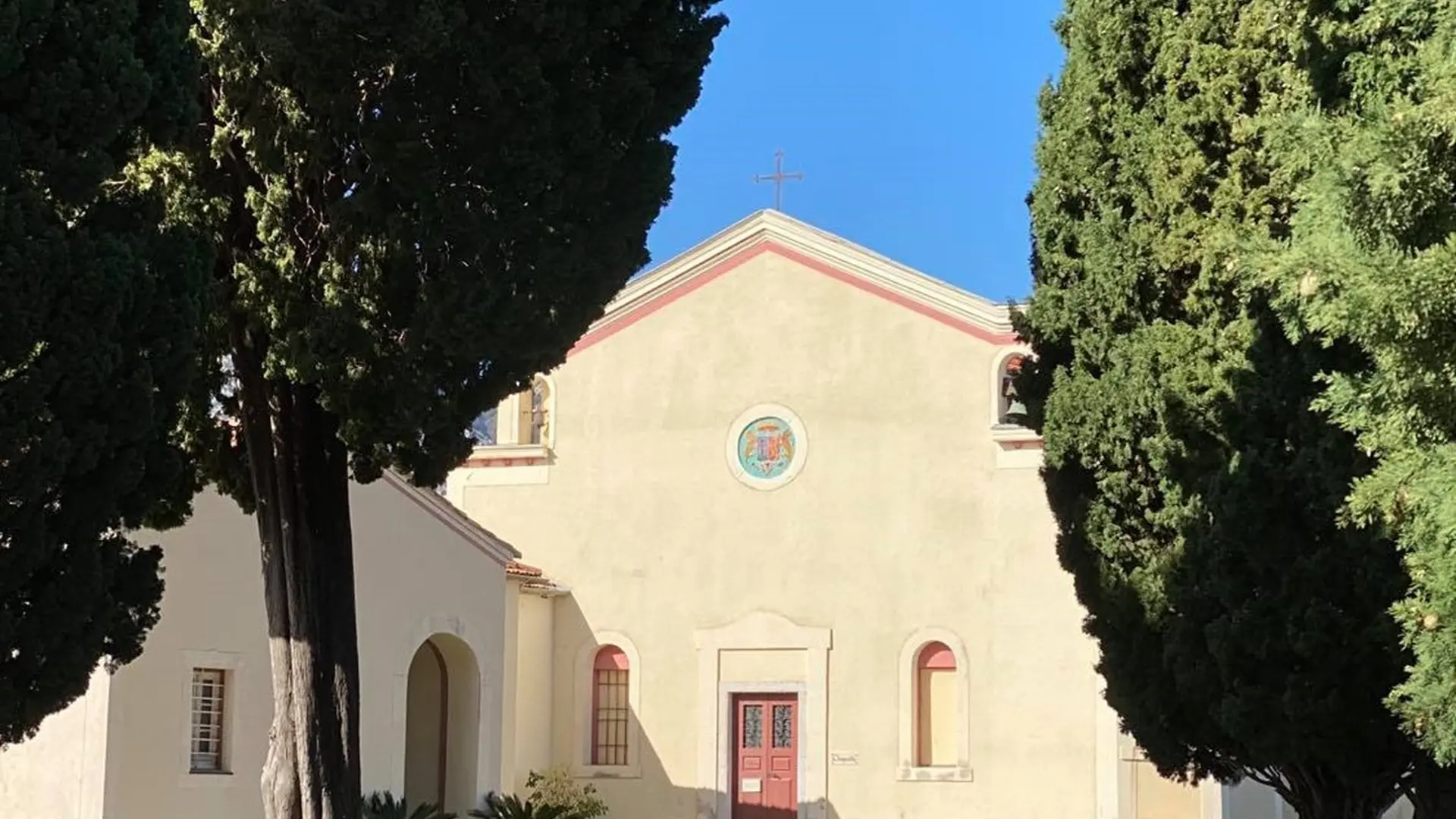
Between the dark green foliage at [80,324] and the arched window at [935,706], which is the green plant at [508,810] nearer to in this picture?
the arched window at [935,706]

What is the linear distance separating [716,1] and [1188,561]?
4650mm

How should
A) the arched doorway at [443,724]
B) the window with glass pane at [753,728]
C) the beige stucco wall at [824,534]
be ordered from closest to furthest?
the arched doorway at [443,724], the beige stucco wall at [824,534], the window with glass pane at [753,728]

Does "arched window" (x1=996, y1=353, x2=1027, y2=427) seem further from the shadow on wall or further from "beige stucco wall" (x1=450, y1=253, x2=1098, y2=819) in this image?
the shadow on wall

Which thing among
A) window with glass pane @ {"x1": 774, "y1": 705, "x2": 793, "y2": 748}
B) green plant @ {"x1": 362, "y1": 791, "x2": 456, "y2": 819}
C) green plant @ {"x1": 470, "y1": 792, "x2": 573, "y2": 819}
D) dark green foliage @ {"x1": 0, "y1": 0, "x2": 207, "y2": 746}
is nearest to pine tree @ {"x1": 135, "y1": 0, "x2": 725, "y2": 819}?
dark green foliage @ {"x1": 0, "y1": 0, "x2": 207, "y2": 746}

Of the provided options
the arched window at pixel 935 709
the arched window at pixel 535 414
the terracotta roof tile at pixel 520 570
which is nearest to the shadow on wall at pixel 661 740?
the terracotta roof tile at pixel 520 570

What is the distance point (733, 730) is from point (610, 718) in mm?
1805

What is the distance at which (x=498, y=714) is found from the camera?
20781 millimetres

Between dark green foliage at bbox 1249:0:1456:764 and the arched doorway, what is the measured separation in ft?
46.0

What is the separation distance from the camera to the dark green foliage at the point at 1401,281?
6.66 metres

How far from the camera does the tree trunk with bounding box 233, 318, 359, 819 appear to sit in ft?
37.3

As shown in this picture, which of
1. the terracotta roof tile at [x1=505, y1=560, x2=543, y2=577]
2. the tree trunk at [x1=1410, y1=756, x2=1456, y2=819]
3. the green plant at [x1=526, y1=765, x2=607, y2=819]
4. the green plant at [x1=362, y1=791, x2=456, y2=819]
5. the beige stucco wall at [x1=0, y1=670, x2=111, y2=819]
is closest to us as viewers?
the tree trunk at [x1=1410, y1=756, x2=1456, y2=819]

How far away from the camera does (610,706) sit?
971 inches

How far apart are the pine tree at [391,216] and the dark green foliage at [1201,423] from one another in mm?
2795

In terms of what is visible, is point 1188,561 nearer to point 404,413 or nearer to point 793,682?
point 404,413
